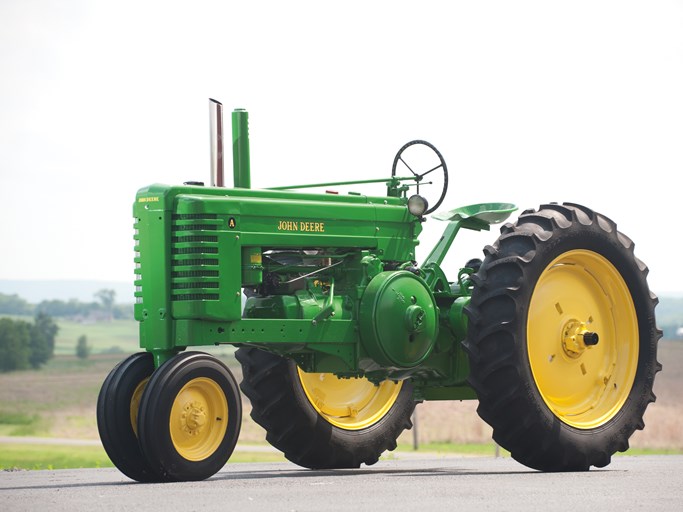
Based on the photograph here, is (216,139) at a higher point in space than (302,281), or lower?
higher

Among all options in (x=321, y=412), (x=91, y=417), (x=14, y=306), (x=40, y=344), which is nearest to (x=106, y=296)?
(x=14, y=306)

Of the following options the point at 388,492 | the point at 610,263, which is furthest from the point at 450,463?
the point at 388,492

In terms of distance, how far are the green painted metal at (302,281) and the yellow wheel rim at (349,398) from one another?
0.84 m

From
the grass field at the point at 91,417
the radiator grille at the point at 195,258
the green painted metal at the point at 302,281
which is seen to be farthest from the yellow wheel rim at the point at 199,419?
the grass field at the point at 91,417

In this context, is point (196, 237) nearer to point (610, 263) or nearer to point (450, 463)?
point (610, 263)

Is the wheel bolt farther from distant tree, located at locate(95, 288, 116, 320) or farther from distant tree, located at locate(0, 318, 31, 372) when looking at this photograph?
distant tree, located at locate(95, 288, 116, 320)

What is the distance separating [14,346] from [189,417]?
77.6 metres

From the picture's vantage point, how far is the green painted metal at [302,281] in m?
12.7

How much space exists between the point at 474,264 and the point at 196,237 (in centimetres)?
442

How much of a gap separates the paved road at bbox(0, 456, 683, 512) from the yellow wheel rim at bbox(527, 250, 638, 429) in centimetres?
75

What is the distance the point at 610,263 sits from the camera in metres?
14.4

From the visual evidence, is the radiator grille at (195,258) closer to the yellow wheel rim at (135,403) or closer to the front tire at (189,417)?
the front tire at (189,417)

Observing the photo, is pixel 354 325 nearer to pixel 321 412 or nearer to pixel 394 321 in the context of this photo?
pixel 394 321

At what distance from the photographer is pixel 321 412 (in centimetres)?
1515
